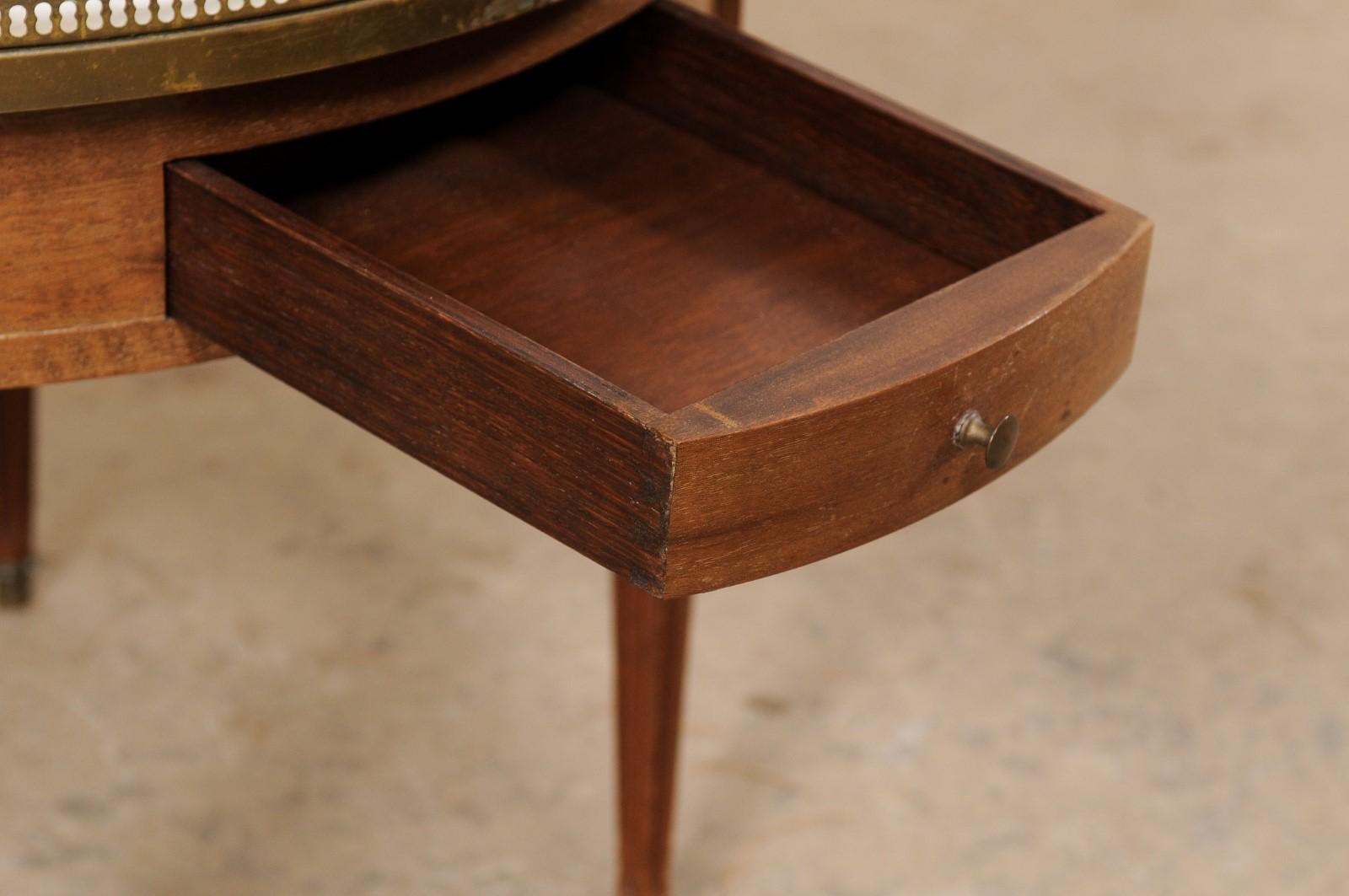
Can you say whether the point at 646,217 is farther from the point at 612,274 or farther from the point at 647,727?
the point at 647,727

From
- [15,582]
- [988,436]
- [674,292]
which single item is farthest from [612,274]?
[15,582]

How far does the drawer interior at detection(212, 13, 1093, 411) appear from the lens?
778 millimetres

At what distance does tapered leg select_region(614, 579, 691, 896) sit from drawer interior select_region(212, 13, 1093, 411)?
20cm

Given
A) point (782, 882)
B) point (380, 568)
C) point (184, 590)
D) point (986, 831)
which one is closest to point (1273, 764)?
point (986, 831)

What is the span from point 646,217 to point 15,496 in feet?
1.92

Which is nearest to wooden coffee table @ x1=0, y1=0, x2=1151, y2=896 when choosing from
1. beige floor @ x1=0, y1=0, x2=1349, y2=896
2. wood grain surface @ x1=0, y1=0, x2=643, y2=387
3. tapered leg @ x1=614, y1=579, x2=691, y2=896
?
wood grain surface @ x1=0, y1=0, x2=643, y2=387

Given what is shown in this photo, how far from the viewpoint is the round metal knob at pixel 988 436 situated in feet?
2.23

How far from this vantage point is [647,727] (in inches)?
40.2

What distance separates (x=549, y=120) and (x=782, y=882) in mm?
461

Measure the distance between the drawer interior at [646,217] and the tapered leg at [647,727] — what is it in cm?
20

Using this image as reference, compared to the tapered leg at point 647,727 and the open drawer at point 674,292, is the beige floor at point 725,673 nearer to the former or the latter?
the tapered leg at point 647,727

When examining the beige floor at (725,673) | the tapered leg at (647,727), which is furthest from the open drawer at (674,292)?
the beige floor at (725,673)

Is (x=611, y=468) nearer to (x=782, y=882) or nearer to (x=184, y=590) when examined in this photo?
(x=782, y=882)

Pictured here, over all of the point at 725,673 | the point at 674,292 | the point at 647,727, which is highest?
the point at 674,292
